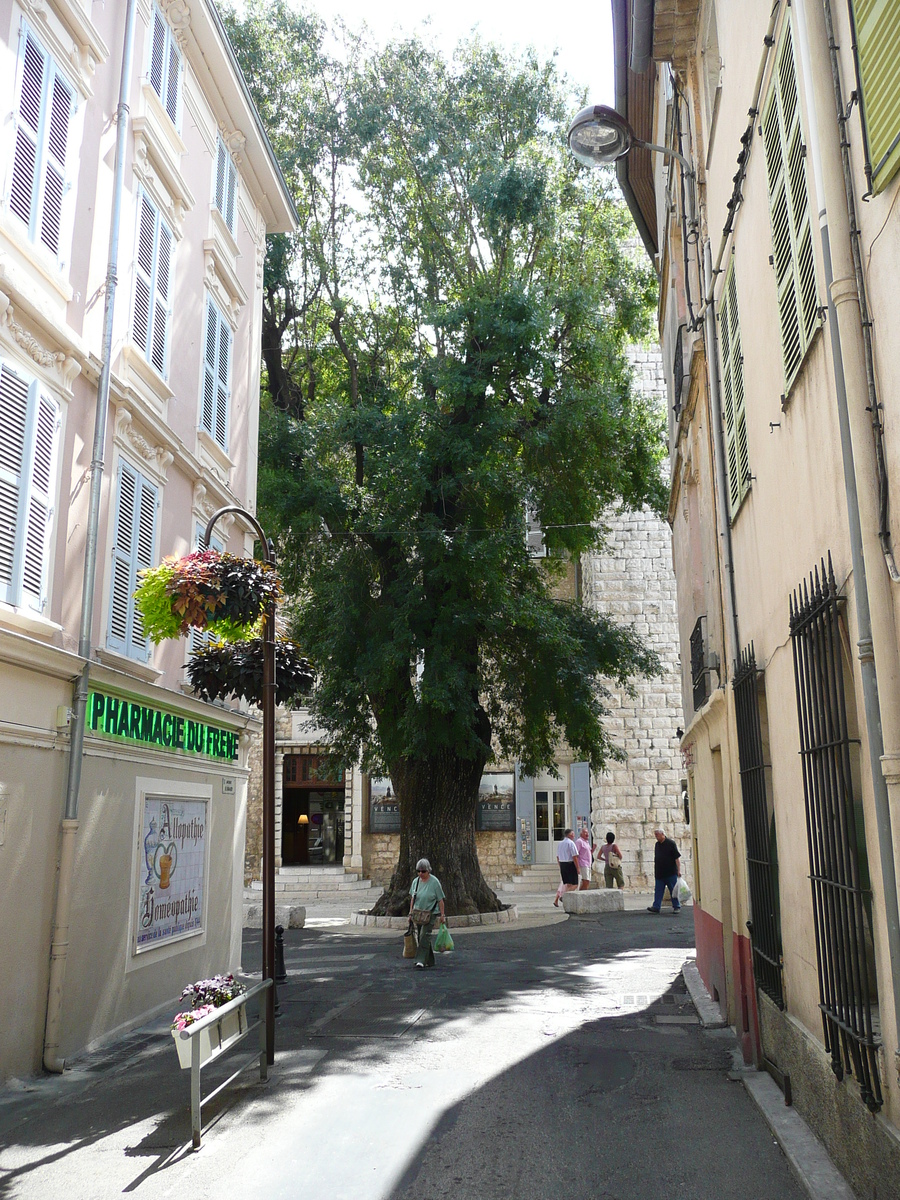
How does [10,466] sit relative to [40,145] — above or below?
below

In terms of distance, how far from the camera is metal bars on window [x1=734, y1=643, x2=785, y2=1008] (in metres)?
6.95

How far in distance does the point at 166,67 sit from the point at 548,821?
22.3m

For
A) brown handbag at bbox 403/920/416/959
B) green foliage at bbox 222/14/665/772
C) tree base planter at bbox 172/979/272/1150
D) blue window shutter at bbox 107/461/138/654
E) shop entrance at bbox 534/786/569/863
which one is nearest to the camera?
tree base planter at bbox 172/979/272/1150

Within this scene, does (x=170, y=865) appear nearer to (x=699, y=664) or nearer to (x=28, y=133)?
(x=699, y=664)

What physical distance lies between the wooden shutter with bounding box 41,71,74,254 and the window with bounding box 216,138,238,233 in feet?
15.8

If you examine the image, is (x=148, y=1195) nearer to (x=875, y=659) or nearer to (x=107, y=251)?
(x=875, y=659)

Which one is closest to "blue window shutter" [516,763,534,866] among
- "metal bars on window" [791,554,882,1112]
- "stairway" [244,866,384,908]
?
"stairway" [244,866,384,908]

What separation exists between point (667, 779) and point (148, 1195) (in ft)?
76.3

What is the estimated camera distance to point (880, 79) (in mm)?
3936

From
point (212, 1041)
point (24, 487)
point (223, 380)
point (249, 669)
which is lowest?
point (212, 1041)

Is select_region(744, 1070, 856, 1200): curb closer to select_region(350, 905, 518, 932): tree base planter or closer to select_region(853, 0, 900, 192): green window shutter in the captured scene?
select_region(853, 0, 900, 192): green window shutter

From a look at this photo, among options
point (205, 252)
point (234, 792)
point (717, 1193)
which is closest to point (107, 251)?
point (205, 252)

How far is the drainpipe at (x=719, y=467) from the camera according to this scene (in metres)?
8.54

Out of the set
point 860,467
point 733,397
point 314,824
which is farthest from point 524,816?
point 860,467
